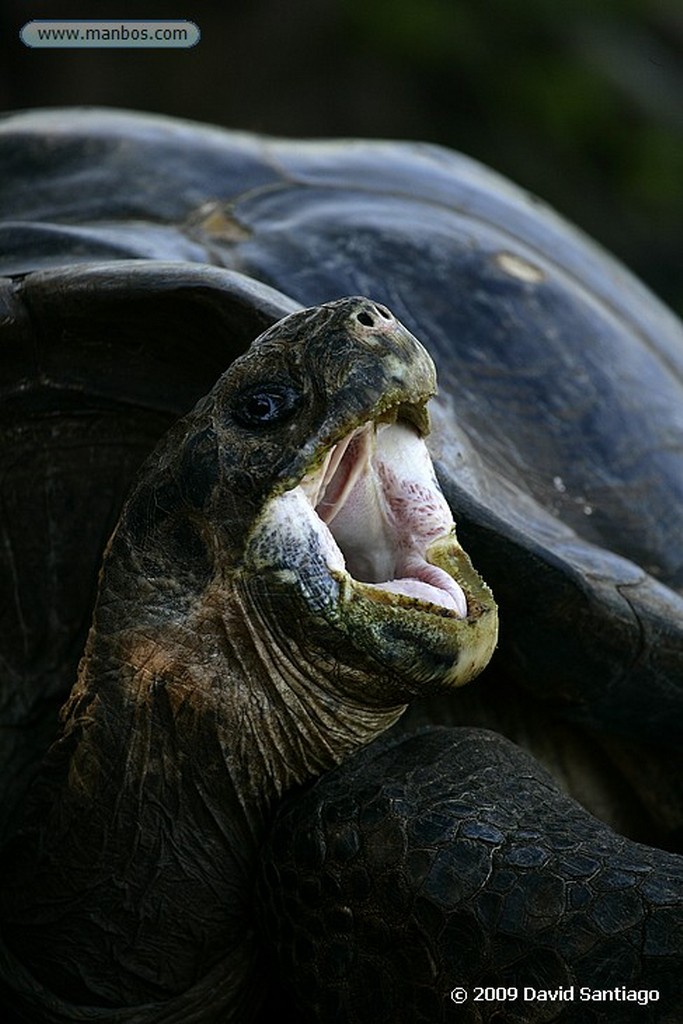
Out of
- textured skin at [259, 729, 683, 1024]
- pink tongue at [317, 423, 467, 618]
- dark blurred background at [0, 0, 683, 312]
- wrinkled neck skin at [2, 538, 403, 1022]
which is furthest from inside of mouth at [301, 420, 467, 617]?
dark blurred background at [0, 0, 683, 312]

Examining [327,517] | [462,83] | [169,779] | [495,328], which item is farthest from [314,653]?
[462,83]

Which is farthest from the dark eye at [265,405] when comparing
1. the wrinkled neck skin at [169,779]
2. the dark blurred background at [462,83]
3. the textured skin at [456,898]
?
the dark blurred background at [462,83]

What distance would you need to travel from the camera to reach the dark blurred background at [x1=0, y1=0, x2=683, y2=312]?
9.83 m

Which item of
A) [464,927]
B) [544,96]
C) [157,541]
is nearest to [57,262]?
[157,541]

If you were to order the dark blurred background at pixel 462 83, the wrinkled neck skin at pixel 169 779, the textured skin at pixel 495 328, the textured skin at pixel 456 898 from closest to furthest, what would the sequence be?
the textured skin at pixel 456 898
the wrinkled neck skin at pixel 169 779
the textured skin at pixel 495 328
the dark blurred background at pixel 462 83

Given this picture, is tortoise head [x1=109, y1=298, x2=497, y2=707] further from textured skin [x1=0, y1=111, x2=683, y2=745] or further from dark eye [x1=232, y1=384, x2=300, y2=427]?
textured skin [x1=0, y1=111, x2=683, y2=745]

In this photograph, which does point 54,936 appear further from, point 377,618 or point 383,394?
point 383,394

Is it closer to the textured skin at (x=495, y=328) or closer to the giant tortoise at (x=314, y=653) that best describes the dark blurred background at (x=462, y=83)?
the textured skin at (x=495, y=328)

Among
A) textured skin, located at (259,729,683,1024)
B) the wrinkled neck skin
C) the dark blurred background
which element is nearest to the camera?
textured skin, located at (259,729,683,1024)

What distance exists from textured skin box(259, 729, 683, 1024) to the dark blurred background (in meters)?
7.69

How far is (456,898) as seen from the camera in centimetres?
189

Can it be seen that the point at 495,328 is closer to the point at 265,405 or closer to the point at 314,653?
the point at 265,405

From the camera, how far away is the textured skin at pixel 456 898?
1.81 metres

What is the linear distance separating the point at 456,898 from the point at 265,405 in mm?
631
